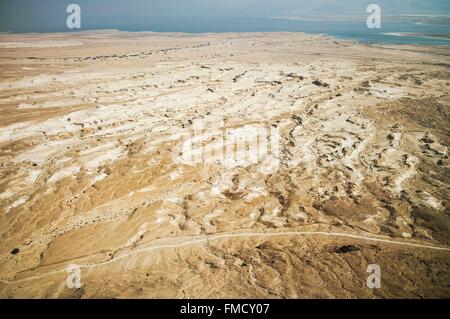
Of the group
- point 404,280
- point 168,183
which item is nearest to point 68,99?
point 168,183

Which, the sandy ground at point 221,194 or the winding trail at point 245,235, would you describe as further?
the winding trail at point 245,235

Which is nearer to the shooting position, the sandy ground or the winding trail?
the sandy ground

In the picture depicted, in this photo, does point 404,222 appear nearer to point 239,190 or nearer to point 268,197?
point 268,197

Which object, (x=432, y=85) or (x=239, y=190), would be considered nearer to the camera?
(x=239, y=190)

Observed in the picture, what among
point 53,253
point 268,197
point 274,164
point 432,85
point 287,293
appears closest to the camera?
point 287,293

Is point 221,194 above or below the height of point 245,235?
above

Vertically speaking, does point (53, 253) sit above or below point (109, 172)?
below

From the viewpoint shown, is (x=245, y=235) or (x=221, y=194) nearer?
(x=245, y=235)

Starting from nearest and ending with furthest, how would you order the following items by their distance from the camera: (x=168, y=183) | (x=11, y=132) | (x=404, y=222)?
(x=404, y=222), (x=168, y=183), (x=11, y=132)
